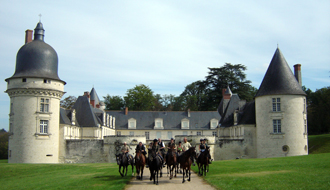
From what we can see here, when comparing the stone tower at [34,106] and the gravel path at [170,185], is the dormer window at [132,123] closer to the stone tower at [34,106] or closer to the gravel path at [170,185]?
the stone tower at [34,106]

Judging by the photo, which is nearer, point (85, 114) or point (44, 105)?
point (44, 105)

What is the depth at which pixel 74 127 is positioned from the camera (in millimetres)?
34219

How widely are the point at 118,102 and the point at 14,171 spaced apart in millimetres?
42528

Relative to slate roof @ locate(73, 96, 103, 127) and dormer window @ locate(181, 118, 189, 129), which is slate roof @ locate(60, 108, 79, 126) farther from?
dormer window @ locate(181, 118, 189, 129)

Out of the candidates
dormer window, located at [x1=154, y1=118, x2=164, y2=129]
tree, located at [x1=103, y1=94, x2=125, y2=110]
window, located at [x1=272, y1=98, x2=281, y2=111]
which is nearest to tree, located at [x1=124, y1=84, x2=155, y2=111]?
tree, located at [x1=103, y1=94, x2=125, y2=110]

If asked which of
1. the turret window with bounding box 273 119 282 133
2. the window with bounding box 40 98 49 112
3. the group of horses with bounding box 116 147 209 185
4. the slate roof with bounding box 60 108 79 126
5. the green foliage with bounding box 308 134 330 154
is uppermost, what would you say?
the window with bounding box 40 98 49 112

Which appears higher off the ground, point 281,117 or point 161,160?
point 281,117

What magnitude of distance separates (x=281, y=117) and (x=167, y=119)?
1941 cm

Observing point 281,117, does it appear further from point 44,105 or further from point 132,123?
point 44,105

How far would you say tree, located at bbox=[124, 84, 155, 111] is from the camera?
59594 millimetres

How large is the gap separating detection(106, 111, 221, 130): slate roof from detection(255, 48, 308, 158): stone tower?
15.1 metres

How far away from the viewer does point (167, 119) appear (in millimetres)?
46406

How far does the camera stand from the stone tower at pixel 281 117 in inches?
1177

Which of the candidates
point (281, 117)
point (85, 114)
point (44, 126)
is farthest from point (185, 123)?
point (44, 126)
